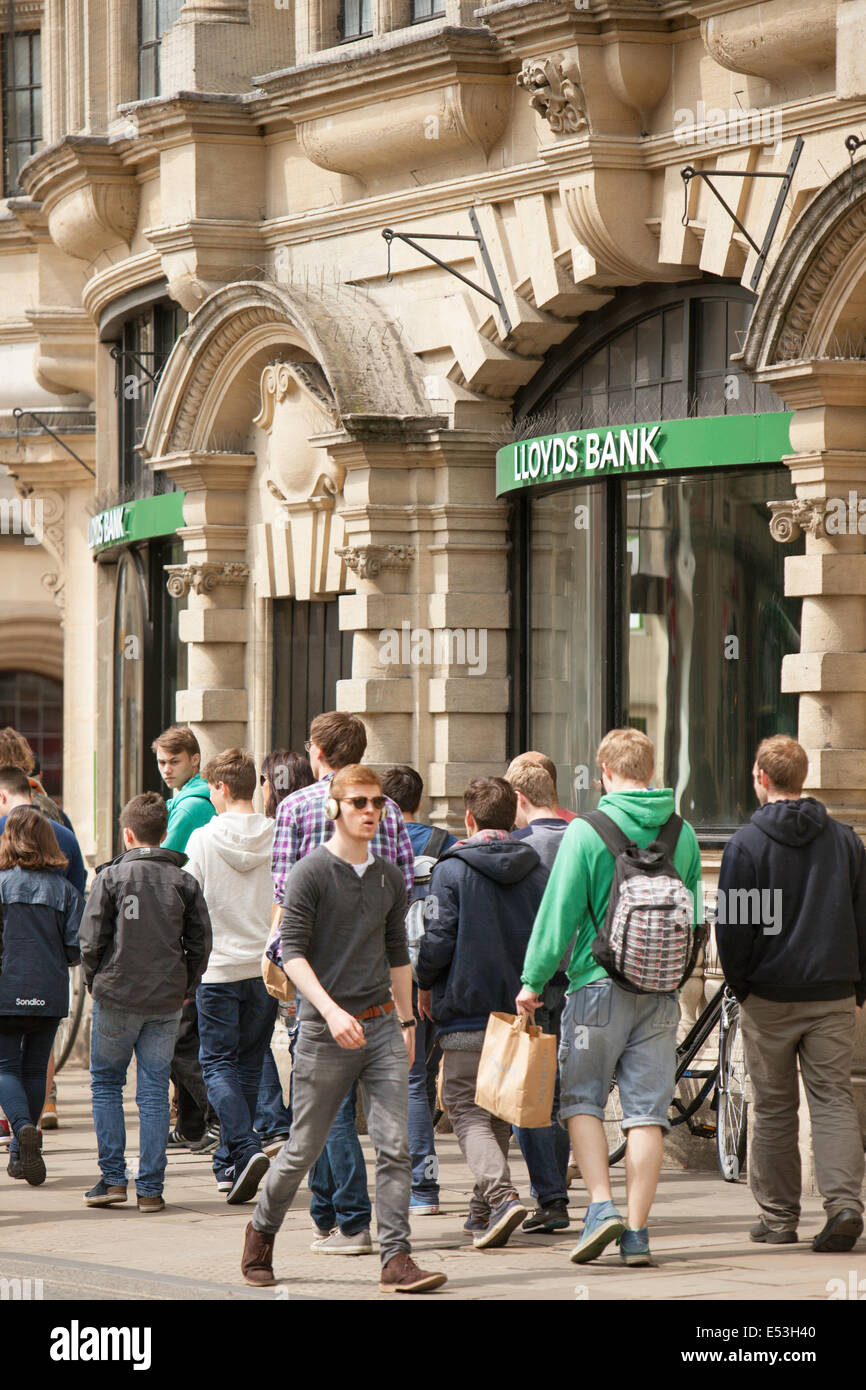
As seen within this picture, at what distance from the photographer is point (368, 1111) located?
8.14 m

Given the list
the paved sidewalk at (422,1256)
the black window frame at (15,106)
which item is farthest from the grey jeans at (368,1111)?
the black window frame at (15,106)

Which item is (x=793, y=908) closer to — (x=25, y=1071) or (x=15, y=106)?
(x=25, y=1071)

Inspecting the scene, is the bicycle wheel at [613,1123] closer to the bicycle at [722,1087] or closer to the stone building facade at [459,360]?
the bicycle at [722,1087]

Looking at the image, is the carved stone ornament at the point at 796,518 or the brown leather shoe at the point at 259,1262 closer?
the brown leather shoe at the point at 259,1262

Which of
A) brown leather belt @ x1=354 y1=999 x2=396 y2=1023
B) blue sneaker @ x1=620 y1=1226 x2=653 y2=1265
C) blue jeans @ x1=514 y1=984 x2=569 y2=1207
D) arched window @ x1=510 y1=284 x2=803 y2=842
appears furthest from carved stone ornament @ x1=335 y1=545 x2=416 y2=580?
blue sneaker @ x1=620 y1=1226 x2=653 y2=1265

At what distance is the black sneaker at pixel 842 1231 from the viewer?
28.3ft

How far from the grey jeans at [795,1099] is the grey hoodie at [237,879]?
2.41 metres

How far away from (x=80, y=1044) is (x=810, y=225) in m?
9.07

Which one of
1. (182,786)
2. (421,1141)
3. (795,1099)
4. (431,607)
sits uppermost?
(431,607)

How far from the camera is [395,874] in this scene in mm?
8242

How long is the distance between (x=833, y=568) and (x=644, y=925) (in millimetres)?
3565

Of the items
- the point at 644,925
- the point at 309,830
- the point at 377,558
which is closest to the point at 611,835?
the point at 644,925

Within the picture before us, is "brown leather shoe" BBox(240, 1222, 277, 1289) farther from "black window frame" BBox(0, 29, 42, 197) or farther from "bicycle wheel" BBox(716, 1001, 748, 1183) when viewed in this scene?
"black window frame" BBox(0, 29, 42, 197)
